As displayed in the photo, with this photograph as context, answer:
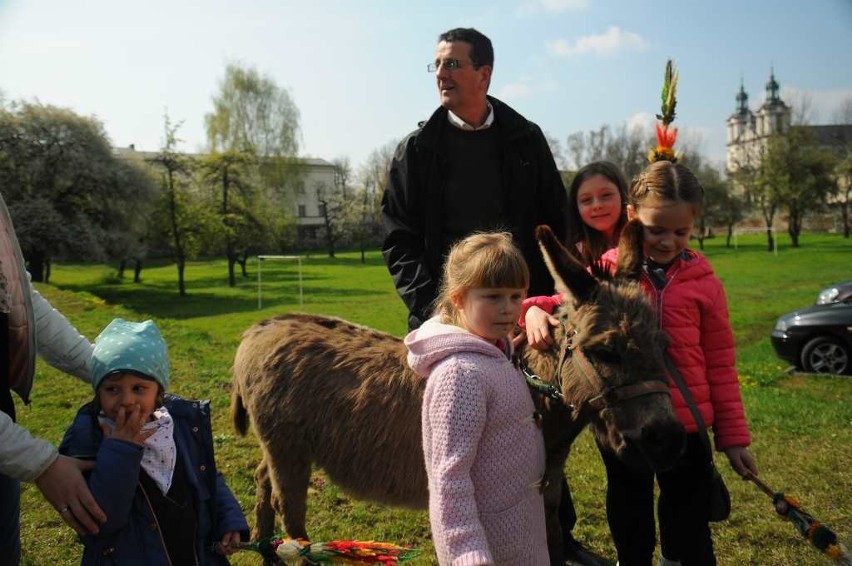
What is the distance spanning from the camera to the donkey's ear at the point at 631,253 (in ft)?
8.83

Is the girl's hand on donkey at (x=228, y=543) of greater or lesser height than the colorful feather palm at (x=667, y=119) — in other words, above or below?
below

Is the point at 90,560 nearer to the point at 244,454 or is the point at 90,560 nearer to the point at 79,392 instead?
the point at 244,454

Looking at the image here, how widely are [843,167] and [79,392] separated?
55.2 meters

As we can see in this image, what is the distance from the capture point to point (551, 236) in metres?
2.50

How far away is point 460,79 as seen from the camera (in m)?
3.31

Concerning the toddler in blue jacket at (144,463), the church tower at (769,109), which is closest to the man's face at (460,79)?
the toddler in blue jacket at (144,463)

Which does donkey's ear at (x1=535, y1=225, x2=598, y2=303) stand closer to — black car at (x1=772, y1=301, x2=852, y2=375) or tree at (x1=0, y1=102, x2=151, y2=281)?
black car at (x1=772, y1=301, x2=852, y2=375)

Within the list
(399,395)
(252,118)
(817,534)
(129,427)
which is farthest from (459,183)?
(252,118)

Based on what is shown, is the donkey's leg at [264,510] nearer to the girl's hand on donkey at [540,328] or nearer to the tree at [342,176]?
the girl's hand on donkey at [540,328]

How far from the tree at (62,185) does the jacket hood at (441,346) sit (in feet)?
98.3

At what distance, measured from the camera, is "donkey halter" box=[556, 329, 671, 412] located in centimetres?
230

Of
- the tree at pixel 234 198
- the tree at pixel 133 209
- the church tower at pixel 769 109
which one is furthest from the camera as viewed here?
the church tower at pixel 769 109

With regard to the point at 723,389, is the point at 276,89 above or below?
above

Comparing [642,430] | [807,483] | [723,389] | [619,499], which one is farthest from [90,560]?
[807,483]
